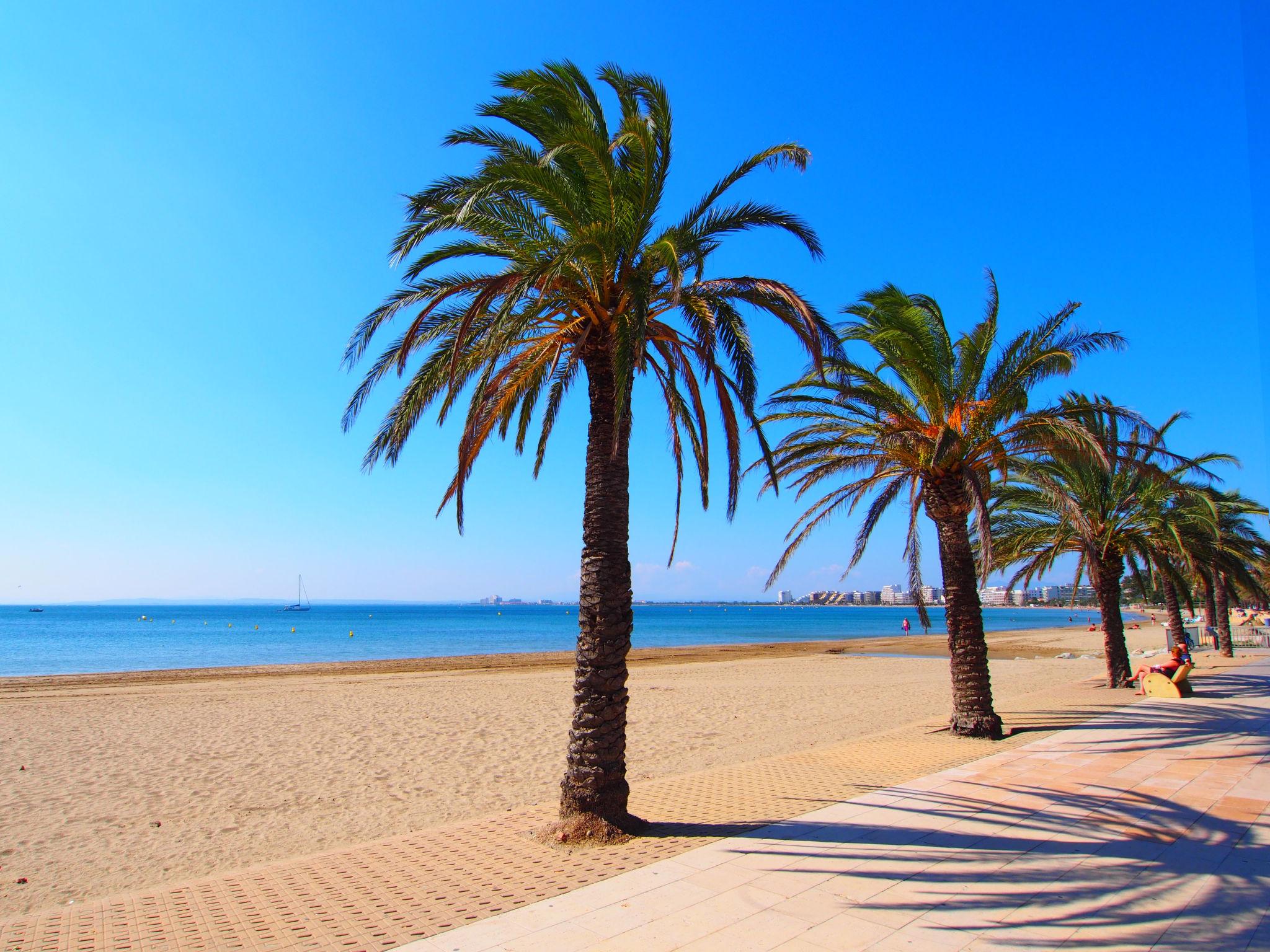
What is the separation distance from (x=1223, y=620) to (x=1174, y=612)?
7.96 m

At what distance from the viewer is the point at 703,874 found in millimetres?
5477

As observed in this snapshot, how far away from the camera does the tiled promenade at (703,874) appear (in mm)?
4633

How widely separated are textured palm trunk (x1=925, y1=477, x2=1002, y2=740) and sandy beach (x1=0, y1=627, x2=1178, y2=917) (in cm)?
221

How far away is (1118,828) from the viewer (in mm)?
6500

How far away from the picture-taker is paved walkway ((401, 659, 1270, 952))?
14.4 ft

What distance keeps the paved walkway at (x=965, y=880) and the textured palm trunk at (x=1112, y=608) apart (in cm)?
959

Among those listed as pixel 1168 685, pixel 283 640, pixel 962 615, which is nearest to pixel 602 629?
pixel 962 615

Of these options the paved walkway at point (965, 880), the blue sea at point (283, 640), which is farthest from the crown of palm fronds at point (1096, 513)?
the blue sea at point (283, 640)

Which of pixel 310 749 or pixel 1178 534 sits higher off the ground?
pixel 1178 534

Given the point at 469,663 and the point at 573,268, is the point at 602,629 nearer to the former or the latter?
the point at 573,268

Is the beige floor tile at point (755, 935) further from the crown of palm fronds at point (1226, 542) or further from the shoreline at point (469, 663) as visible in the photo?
the shoreline at point (469, 663)

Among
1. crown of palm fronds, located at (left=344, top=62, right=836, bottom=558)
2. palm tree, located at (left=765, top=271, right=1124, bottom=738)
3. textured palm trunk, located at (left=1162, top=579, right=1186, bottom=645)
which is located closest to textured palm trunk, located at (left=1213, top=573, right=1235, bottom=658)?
textured palm trunk, located at (left=1162, top=579, right=1186, bottom=645)

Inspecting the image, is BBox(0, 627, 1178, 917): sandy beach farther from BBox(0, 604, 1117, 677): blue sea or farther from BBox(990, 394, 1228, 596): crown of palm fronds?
BBox(0, 604, 1117, 677): blue sea

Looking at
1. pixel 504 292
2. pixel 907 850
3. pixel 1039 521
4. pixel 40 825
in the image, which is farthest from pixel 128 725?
pixel 1039 521
